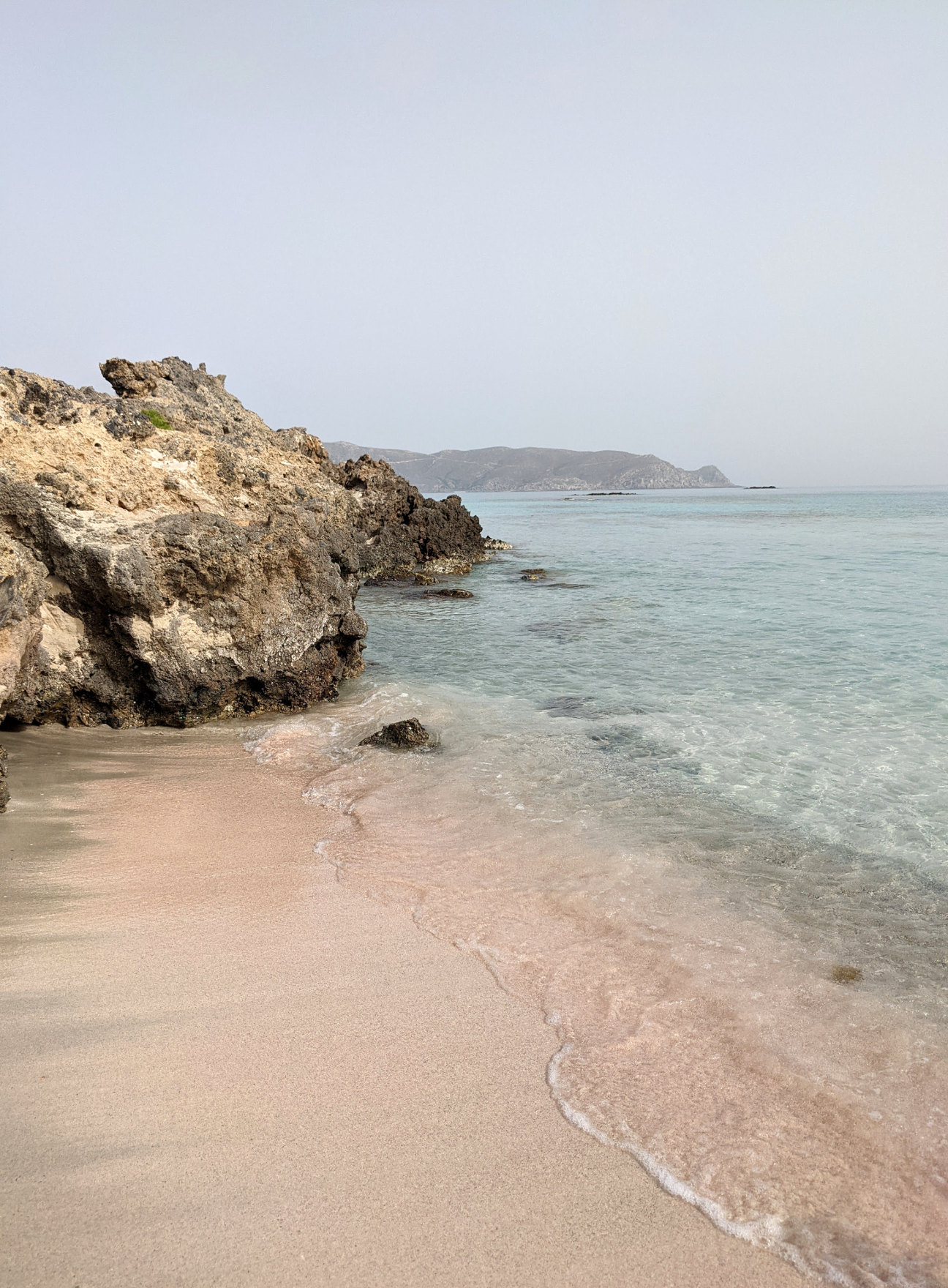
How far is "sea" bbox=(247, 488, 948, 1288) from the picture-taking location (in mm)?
2889

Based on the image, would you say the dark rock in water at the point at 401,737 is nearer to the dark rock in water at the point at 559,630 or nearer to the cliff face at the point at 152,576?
the cliff face at the point at 152,576

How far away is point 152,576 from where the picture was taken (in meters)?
7.73

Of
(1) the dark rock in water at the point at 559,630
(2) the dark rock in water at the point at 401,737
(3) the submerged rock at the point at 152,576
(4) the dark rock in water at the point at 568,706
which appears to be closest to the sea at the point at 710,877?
(4) the dark rock in water at the point at 568,706

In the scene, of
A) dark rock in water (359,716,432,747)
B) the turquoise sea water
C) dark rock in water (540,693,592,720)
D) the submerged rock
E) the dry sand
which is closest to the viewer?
the dry sand

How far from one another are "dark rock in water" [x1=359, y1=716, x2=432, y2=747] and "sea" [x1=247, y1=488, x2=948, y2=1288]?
0.15 m

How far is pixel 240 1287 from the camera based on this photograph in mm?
2201

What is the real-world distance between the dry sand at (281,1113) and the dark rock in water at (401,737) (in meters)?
2.99

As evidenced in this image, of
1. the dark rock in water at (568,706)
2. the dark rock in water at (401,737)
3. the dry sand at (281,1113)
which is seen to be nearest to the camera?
the dry sand at (281,1113)

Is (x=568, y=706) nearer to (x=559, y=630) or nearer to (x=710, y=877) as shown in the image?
(x=710, y=877)

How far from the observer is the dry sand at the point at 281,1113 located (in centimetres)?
233

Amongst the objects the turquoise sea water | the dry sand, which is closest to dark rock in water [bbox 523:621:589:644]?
the turquoise sea water

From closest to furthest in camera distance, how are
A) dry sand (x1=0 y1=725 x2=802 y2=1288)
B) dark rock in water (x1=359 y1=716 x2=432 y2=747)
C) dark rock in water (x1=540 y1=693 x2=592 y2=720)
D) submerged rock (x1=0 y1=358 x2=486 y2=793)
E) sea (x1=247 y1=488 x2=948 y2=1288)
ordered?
dry sand (x1=0 y1=725 x2=802 y2=1288)
sea (x1=247 y1=488 x2=948 y2=1288)
submerged rock (x1=0 y1=358 x2=486 y2=793)
dark rock in water (x1=359 y1=716 x2=432 y2=747)
dark rock in water (x1=540 y1=693 x2=592 y2=720)

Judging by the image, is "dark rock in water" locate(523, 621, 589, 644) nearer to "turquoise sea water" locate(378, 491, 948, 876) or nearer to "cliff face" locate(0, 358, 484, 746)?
"turquoise sea water" locate(378, 491, 948, 876)

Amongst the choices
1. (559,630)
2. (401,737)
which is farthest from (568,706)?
(559,630)
